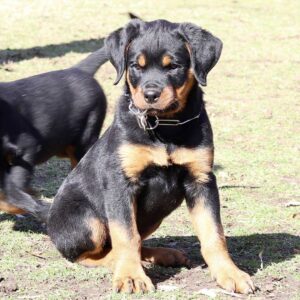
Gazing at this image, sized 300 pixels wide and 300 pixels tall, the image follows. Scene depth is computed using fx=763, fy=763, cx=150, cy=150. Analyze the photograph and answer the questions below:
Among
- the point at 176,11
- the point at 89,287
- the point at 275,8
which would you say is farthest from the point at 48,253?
the point at 275,8

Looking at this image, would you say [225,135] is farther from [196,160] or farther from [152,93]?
[152,93]

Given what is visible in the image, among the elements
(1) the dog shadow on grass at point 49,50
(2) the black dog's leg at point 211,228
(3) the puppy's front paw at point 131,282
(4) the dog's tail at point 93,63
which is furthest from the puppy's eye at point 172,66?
(1) the dog shadow on grass at point 49,50

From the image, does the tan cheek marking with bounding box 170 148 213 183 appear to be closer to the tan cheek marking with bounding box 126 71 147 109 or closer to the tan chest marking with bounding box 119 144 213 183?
the tan chest marking with bounding box 119 144 213 183

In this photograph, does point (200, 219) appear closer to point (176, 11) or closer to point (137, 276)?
point (137, 276)

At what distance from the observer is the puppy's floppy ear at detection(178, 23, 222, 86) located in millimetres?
4543

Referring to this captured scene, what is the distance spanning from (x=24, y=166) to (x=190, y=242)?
161cm

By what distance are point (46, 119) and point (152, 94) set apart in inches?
107

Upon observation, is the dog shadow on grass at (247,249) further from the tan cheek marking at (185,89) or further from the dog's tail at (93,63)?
the dog's tail at (93,63)

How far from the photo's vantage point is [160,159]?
14.7 feet

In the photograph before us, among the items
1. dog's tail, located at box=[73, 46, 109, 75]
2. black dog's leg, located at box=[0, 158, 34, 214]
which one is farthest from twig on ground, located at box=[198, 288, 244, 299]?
dog's tail, located at box=[73, 46, 109, 75]

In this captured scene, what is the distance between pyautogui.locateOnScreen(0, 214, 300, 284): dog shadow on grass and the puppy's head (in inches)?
42.2

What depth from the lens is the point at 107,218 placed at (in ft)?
15.2

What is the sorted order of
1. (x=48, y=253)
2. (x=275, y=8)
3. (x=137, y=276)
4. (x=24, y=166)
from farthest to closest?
(x=275, y=8) < (x=24, y=166) < (x=48, y=253) < (x=137, y=276)

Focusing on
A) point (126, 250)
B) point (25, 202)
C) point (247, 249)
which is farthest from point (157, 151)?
point (25, 202)
